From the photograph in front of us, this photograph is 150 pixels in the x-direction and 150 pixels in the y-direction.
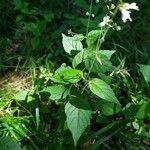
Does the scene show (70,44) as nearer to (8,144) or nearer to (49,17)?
(8,144)

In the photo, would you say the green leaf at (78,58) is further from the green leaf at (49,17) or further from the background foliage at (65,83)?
the green leaf at (49,17)

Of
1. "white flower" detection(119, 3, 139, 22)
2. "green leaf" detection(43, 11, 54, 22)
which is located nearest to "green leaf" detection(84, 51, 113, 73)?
"white flower" detection(119, 3, 139, 22)

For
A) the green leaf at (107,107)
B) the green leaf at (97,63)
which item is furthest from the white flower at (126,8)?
the green leaf at (107,107)

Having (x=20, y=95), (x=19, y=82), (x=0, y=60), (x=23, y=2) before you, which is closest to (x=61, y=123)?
(x=20, y=95)

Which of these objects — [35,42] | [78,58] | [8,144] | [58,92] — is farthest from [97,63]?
[35,42]

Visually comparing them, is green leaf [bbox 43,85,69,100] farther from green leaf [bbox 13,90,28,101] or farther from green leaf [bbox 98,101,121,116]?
green leaf [bbox 13,90,28,101]

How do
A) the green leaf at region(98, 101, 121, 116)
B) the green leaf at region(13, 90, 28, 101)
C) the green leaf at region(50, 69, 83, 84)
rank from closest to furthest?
the green leaf at region(50, 69, 83, 84)
the green leaf at region(98, 101, 121, 116)
the green leaf at region(13, 90, 28, 101)
